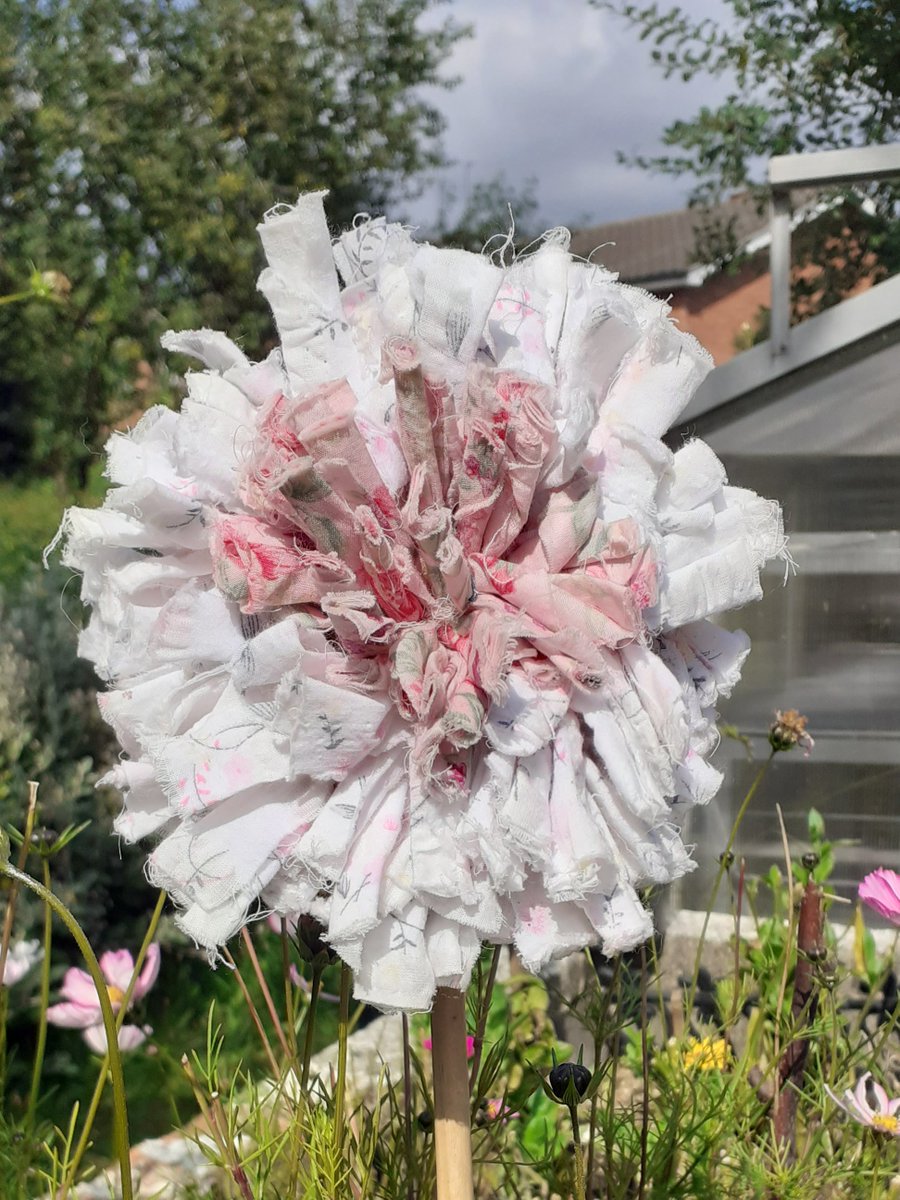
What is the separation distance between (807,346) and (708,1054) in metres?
1.22

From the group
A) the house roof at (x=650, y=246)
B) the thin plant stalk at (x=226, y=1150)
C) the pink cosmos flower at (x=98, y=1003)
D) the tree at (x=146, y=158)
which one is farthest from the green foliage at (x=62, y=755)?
the house roof at (x=650, y=246)

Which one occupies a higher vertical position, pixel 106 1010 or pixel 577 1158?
pixel 106 1010

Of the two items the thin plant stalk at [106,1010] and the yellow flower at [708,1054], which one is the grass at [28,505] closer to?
the yellow flower at [708,1054]

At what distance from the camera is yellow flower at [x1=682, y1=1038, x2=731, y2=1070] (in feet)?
3.44

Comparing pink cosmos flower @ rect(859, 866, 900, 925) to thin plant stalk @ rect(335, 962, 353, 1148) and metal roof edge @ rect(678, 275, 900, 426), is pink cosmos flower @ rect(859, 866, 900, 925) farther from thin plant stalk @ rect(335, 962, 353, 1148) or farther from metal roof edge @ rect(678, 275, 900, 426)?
metal roof edge @ rect(678, 275, 900, 426)

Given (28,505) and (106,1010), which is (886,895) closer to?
(106,1010)

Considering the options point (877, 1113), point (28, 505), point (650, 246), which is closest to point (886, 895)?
point (877, 1113)

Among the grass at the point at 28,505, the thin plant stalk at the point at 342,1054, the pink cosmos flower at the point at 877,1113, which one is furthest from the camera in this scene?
the grass at the point at 28,505

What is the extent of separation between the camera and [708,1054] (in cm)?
108

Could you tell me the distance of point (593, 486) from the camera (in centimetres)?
52

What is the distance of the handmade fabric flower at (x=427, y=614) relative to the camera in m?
0.49

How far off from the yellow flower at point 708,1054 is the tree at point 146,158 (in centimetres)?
310

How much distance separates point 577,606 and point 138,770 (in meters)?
0.28

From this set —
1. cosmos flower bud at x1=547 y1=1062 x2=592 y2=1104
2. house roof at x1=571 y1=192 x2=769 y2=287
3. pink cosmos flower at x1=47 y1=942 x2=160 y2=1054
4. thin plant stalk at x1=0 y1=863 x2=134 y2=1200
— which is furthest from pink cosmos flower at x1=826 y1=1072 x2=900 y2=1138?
house roof at x1=571 y1=192 x2=769 y2=287
